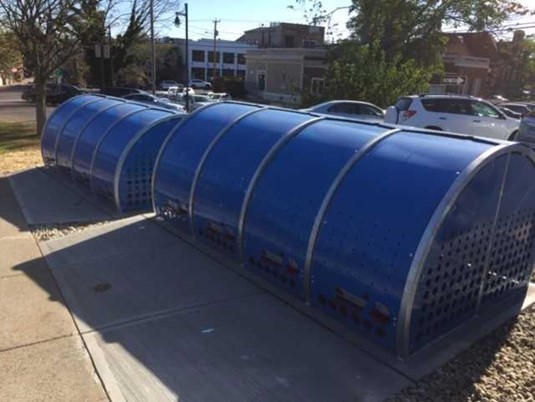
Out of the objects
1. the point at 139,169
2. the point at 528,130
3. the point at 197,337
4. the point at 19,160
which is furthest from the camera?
the point at 528,130

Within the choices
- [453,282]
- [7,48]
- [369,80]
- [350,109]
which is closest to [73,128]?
[453,282]

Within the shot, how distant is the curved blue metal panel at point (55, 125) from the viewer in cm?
1028

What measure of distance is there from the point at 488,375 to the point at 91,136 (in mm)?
7246

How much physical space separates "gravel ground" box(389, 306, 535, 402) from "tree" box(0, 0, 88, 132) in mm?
15275

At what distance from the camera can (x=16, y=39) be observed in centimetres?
1709

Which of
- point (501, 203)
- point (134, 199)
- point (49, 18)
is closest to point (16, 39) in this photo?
point (49, 18)

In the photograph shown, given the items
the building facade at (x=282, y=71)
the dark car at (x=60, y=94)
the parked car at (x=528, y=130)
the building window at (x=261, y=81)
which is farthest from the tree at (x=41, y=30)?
the building window at (x=261, y=81)

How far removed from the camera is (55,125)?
1055cm

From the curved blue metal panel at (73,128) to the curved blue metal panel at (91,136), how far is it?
10.0 inches

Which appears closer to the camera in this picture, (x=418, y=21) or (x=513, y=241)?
(x=513, y=241)

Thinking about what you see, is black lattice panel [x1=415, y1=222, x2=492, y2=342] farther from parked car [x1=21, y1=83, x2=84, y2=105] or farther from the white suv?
parked car [x1=21, y1=83, x2=84, y2=105]

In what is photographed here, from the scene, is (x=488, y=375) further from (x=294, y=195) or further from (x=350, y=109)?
(x=350, y=109)

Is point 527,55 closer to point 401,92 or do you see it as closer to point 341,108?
point 401,92

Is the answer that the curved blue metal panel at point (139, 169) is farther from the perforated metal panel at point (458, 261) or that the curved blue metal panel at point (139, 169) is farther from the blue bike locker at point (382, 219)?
the perforated metal panel at point (458, 261)
